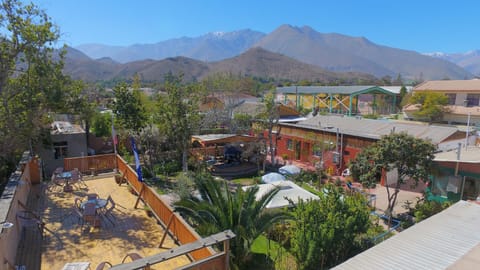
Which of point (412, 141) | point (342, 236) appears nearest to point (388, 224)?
point (412, 141)

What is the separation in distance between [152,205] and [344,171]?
15.2 meters

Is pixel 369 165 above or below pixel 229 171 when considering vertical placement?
above

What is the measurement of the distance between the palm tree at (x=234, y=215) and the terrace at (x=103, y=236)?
1.91ft

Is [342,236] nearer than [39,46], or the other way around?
[342,236]

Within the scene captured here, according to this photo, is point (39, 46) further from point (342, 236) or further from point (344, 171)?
point (344, 171)

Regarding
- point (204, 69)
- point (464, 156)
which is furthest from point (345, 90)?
point (204, 69)

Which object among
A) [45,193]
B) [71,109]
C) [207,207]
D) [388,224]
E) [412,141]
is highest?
[71,109]

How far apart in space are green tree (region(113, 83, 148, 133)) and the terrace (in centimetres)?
663

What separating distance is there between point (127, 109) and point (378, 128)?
18.3 meters

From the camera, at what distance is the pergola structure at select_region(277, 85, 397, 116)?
44312 mm

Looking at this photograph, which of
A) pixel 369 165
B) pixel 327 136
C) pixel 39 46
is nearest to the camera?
pixel 39 46

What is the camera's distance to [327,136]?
22609 mm

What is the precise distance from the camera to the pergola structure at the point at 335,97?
1745 inches

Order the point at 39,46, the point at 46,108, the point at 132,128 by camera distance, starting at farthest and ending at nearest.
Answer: the point at 132,128 → the point at 46,108 → the point at 39,46
